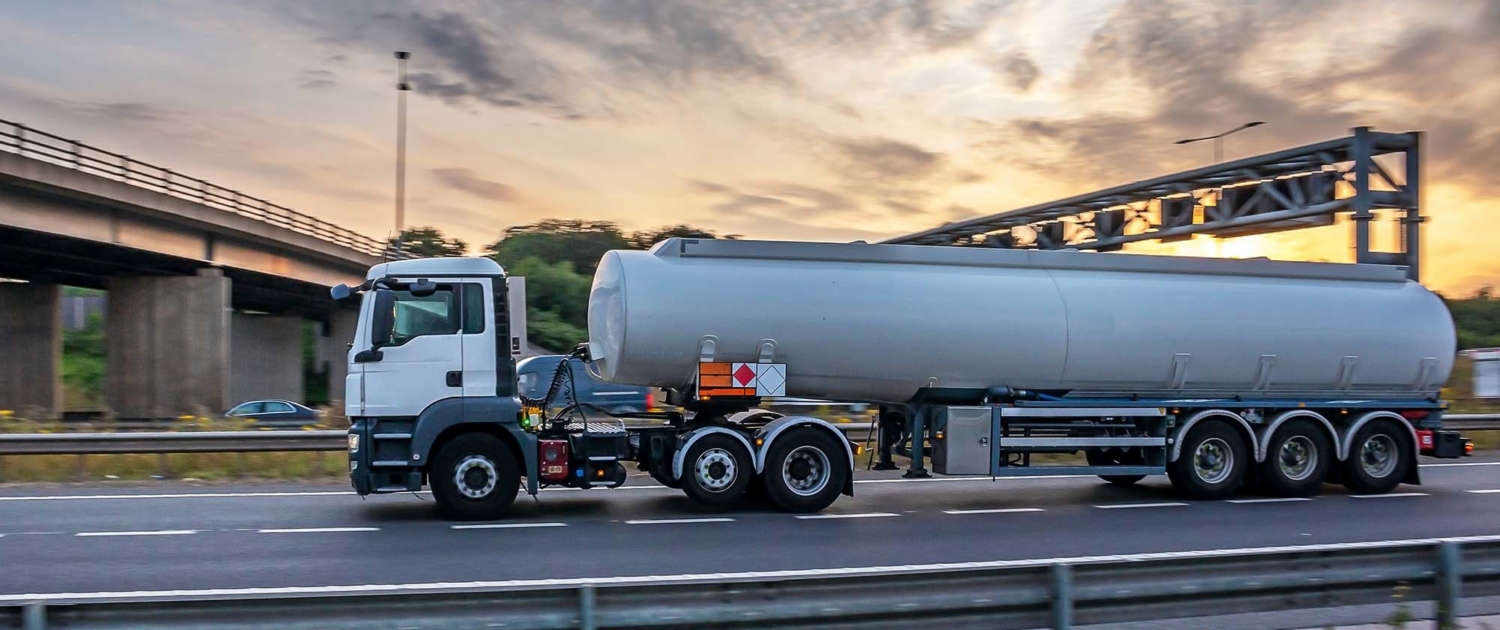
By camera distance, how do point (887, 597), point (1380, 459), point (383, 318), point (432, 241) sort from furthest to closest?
1. point (432, 241)
2. point (1380, 459)
3. point (383, 318)
4. point (887, 597)

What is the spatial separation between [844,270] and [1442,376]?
8.55 metres


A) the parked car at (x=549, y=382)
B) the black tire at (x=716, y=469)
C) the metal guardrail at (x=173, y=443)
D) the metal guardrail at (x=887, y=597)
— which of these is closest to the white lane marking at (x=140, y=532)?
the parked car at (x=549, y=382)

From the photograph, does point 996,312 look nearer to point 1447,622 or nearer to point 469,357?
point 469,357

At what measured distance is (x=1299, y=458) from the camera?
15.2m

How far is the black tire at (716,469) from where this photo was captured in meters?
12.9

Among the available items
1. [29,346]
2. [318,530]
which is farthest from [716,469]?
[29,346]

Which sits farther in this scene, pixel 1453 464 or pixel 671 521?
pixel 1453 464

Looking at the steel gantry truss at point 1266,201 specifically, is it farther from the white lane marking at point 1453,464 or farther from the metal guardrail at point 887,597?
the metal guardrail at point 887,597

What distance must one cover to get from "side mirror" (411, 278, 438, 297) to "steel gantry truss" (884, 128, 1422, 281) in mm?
12740

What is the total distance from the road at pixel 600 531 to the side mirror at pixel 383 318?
1836 millimetres

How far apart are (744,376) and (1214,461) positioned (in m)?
6.15

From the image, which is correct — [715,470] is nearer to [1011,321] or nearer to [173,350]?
[1011,321]

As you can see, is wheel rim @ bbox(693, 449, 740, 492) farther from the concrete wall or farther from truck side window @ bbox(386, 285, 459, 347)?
the concrete wall

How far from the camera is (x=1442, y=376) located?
52.8ft
